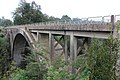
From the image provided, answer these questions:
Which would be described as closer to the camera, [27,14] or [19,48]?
[19,48]

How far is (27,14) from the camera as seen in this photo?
65.9 m

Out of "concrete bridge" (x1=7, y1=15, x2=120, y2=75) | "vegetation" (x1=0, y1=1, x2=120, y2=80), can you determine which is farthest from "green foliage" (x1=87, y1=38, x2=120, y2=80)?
"concrete bridge" (x1=7, y1=15, x2=120, y2=75)

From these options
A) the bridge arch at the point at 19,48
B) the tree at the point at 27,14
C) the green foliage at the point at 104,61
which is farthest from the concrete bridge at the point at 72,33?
the tree at the point at 27,14

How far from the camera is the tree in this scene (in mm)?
64750

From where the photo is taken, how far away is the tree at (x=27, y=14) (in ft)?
212

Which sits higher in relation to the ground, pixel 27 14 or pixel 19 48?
pixel 27 14

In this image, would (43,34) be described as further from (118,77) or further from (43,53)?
(118,77)

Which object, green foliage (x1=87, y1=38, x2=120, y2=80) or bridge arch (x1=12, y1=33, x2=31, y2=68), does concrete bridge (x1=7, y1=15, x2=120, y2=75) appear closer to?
green foliage (x1=87, y1=38, x2=120, y2=80)

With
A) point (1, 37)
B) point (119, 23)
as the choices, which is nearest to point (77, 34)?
point (119, 23)

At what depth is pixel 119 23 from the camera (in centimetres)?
786

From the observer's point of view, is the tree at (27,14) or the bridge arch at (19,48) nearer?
the bridge arch at (19,48)

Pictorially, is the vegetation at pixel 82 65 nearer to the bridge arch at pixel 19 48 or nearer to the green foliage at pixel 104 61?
the green foliage at pixel 104 61

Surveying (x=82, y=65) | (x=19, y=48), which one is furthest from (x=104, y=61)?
(x=19, y=48)

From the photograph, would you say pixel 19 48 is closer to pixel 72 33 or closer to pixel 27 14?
pixel 27 14
